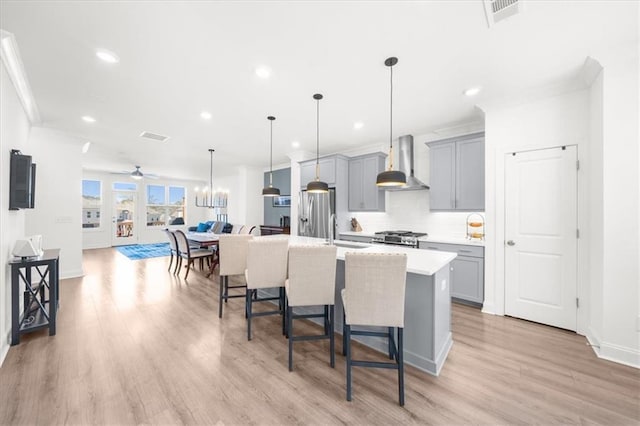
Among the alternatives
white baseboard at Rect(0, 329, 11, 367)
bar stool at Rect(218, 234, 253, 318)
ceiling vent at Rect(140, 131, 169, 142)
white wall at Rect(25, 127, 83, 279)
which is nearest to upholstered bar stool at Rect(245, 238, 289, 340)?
bar stool at Rect(218, 234, 253, 318)

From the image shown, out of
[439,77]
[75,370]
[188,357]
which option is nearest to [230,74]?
[439,77]

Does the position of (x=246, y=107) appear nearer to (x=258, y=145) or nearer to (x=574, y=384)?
(x=258, y=145)

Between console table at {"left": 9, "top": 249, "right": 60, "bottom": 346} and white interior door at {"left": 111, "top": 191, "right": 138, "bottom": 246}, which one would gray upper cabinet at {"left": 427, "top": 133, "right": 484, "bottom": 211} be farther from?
white interior door at {"left": 111, "top": 191, "right": 138, "bottom": 246}

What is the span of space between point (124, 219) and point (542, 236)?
12089mm

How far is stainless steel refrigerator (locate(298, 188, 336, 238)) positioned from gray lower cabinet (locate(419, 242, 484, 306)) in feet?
7.43

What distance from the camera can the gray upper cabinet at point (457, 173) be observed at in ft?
12.1

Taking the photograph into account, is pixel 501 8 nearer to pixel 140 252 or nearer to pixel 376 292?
pixel 376 292

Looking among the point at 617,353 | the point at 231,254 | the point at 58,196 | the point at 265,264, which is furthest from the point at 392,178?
the point at 58,196

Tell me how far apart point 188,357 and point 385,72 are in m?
3.35

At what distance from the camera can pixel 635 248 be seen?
7.20 ft

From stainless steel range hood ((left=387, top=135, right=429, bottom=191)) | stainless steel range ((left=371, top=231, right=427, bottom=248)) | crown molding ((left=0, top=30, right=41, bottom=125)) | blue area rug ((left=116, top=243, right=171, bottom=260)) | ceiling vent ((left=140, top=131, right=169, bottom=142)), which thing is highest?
ceiling vent ((left=140, top=131, right=169, bottom=142))

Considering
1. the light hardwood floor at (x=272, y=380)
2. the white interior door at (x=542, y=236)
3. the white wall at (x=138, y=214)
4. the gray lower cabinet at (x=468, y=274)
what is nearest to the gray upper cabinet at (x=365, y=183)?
the gray lower cabinet at (x=468, y=274)

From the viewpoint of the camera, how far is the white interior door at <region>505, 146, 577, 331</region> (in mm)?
2830

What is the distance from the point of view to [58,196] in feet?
15.5
